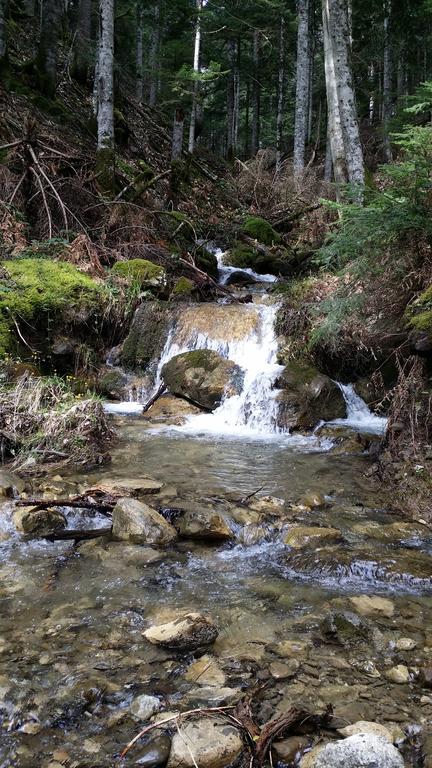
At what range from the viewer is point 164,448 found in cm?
676

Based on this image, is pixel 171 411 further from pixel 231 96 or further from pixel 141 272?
pixel 231 96

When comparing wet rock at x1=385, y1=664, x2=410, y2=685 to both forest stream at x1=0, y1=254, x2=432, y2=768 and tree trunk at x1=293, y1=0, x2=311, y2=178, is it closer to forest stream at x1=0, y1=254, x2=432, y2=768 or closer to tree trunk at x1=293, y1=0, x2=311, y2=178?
forest stream at x1=0, y1=254, x2=432, y2=768

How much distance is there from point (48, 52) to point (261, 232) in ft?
27.8

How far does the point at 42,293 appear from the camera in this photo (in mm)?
8961

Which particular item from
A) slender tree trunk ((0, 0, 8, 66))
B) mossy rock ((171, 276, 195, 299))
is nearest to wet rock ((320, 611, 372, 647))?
mossy rock ((171, 276, 195, 299))

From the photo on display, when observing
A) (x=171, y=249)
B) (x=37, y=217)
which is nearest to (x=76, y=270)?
(x=37, y=217)

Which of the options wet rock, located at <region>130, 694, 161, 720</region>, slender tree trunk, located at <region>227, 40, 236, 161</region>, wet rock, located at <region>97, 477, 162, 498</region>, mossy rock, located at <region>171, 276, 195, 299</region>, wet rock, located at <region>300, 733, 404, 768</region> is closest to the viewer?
wet rock, located at <region>300, 733, 404, 768</region>

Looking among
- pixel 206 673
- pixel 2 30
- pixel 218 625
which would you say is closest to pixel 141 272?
pixel 2 30

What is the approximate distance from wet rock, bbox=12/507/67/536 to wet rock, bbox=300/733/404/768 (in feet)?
9.32

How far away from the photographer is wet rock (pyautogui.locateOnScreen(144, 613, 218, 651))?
288 centimetres

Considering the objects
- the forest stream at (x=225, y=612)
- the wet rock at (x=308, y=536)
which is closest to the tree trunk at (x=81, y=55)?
the forest stream at (x=225, y=612)

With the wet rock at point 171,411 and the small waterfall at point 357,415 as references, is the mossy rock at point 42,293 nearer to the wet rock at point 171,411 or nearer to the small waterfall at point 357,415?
the wet rock at point 171,411

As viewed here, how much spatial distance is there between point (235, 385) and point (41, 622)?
6.15m

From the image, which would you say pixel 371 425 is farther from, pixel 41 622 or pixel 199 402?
pixel 41 622
